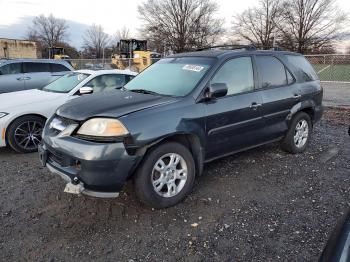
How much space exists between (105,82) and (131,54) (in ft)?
79.5

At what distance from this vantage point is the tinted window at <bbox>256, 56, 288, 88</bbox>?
459 cm

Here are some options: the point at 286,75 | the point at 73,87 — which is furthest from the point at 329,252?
the point at 73,87

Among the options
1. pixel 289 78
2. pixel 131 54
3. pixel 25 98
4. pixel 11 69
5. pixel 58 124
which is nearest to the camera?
pixel 58 124

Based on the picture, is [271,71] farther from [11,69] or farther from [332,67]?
[332,67]

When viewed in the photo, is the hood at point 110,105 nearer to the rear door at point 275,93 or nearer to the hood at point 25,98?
the rear door at point 275,93

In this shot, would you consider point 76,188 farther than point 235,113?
No

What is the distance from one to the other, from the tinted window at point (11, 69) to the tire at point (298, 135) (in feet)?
28.7

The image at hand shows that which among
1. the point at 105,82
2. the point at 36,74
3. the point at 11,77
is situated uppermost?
the point at 36,74

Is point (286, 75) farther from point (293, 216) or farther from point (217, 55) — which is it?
point (293, 216)

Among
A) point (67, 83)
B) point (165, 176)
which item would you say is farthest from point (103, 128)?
point (67, 83)

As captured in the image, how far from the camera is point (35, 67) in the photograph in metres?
10.5

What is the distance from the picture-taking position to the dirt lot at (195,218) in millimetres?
2873

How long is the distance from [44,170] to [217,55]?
2.94 m

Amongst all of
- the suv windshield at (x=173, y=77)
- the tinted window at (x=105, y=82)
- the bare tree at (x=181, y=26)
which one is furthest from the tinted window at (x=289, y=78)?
the bare tree at (x=181, y=26)
